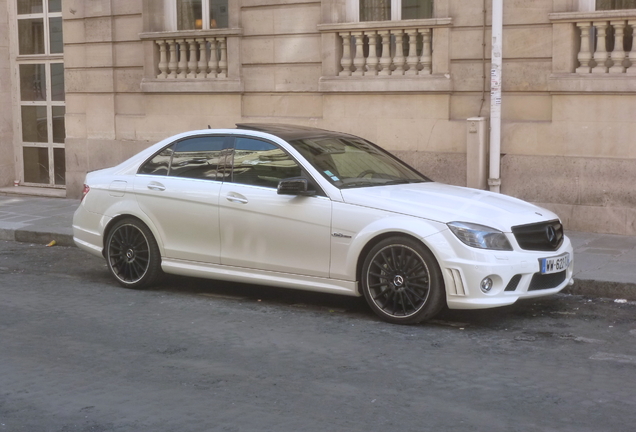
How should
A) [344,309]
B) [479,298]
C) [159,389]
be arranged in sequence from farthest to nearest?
[344,309] → [479,298] → [159,389]

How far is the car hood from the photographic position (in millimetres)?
7164

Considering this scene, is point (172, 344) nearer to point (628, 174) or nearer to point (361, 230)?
point (361, 230)

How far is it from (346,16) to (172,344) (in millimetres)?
7845

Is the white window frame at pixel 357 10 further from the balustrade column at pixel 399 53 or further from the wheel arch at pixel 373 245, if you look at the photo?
the wheel arch at pixel 373 245

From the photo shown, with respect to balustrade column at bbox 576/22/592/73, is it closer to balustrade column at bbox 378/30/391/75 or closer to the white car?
balustrade column at bbox 378/30/391/75

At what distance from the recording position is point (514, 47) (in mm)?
12070

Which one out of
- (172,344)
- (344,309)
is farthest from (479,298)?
(172,344)

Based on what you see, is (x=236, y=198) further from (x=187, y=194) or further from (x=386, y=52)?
(x=386, y=52)

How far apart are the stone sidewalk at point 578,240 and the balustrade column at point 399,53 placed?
10.5 feet

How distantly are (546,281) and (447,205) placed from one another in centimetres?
97

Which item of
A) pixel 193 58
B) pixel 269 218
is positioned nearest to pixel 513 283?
pixel 269 218

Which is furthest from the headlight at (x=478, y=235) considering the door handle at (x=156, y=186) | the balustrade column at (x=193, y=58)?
the balustrade column at (x=193, y=58)

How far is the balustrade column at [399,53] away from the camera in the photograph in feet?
42.3

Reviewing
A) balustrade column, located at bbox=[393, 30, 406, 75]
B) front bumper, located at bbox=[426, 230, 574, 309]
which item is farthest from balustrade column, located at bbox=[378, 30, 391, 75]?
front bumper, located at bbox=[426, 230, 574, 309]
